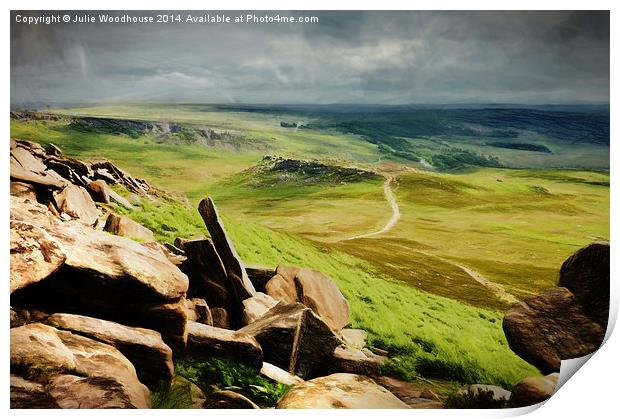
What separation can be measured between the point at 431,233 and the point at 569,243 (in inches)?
76.8

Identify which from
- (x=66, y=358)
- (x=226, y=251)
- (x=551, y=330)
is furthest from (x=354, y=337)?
(x=66, y=358)

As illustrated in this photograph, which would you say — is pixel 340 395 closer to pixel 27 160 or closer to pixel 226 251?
pixel 226 251

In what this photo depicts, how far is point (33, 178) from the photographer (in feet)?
26.8

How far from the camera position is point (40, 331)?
24.1 ft

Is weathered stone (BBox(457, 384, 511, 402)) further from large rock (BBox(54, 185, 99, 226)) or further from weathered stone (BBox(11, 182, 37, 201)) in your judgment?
weathered stone (BBox(11, 182, 37, 201))

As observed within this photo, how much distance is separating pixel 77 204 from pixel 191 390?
9.56 ft

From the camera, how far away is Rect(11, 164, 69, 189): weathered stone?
319 inches

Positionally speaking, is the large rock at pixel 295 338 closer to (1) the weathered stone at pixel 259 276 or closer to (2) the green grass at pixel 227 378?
(2) the green grass at pixel 227 378

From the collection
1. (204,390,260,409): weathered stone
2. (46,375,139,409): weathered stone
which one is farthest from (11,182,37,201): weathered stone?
(204,390,260,409): weathered stone

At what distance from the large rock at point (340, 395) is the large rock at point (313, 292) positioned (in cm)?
77

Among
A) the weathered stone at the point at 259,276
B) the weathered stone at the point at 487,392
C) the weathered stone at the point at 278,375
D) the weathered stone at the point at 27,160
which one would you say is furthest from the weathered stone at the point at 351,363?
the weathered stone at the point at 27,160

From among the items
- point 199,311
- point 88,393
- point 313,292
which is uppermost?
point 313,292

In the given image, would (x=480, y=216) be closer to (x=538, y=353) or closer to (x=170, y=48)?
(x=538, y=353)
